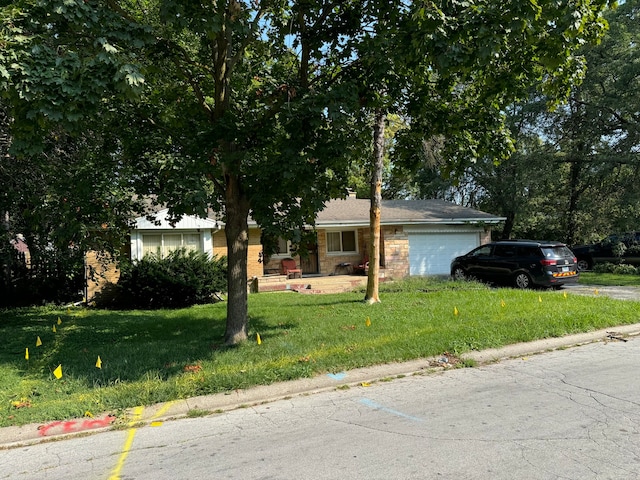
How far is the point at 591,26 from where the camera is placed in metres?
5.98

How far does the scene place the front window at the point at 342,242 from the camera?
2102 centimetres

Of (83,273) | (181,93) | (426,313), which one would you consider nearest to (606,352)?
(426,313)

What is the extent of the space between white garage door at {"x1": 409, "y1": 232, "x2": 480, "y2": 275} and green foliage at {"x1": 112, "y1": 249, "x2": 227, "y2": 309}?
9.26 metres

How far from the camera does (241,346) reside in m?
7.41

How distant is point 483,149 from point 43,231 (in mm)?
10074

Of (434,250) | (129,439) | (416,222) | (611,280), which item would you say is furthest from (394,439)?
(434,250)

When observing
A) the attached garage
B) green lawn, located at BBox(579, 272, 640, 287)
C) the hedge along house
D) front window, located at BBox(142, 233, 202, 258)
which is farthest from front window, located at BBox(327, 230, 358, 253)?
green lawn, located at BBox(579, 272, 640, 287)

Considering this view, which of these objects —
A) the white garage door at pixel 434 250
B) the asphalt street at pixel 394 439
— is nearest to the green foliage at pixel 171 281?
the asphalt street at pixel 394 439

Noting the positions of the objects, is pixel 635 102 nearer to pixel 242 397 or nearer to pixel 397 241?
pixel 397 241

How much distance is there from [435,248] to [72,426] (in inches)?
695

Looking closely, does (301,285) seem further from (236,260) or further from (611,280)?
(611,280)

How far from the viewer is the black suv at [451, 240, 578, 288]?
14.2 metres

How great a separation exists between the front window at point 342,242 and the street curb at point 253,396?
1367 centimetres

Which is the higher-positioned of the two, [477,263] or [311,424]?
[477,263]
